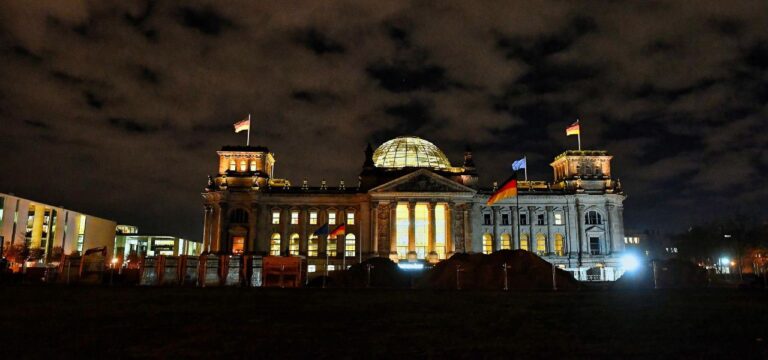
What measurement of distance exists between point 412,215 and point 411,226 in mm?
1804

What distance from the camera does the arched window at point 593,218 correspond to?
299ft

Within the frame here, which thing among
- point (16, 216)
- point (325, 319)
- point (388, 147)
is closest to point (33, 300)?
point (325, 319)

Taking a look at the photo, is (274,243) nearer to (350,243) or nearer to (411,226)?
(350,243)

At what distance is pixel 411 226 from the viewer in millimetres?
84812

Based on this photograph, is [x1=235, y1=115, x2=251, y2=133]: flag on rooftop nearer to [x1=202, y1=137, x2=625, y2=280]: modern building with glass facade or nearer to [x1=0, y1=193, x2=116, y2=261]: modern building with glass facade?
[x1=202, y1=137, x2=625, y2=280]: modern building with glass facade

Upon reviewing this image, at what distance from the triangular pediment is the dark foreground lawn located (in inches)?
2518

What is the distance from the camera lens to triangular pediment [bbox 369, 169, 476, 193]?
85.3 metres

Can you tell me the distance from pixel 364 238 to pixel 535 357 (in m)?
78.3

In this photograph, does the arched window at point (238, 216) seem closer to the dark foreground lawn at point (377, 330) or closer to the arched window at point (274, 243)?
the arched window at point (274, 243)

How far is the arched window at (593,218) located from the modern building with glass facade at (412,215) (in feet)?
0.57

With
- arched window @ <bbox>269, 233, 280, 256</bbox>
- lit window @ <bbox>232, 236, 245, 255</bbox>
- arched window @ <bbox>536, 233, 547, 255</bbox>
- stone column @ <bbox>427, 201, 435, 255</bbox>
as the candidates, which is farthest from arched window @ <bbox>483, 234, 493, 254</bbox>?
lit window @ <bbox>232, 236, 245, 255</bbox>

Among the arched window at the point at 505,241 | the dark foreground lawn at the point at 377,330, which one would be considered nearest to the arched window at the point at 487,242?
the arched window at the point at 505,241

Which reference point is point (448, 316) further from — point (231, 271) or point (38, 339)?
point (231, 271)

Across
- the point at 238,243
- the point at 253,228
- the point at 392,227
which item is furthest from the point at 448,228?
the point at 238,243
